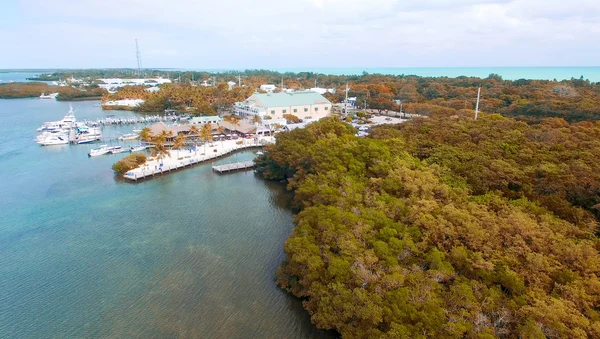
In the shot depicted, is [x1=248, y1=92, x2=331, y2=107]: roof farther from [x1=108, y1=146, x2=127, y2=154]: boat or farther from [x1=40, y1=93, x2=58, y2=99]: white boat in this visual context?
[x1=40, y1=93, x2=58, y2=99]: white boat

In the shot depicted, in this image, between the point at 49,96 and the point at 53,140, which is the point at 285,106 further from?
the point at 49,96

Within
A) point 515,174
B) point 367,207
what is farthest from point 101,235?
point 515,174

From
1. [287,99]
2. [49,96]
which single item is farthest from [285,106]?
[49,96]

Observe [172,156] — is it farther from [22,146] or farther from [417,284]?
[417,284]

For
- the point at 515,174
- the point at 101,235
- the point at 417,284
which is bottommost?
the point at 101,235

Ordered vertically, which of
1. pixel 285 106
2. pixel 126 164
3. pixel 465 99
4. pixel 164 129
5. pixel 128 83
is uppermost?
pixel 128 83

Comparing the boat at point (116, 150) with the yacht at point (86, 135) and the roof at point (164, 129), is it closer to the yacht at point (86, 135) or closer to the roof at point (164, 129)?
the roof at point (164, 129)

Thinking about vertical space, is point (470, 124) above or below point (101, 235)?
above
